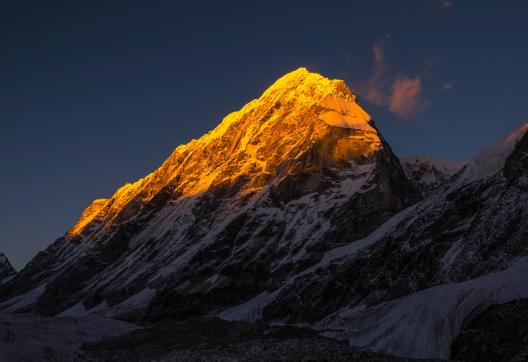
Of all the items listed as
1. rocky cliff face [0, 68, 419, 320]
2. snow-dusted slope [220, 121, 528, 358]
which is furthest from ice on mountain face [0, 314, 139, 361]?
snow-dusted slope [220, 121, 528, 358]

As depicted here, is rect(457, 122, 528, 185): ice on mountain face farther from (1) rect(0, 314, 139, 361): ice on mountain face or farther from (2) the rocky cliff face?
(1) rect(0, 314, 139, 361): ice on mountain face

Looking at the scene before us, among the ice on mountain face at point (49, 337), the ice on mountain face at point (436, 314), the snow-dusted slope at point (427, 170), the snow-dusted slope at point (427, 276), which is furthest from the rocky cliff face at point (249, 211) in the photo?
the ice on mountain face at point (436, 314)

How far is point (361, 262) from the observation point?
70312mm

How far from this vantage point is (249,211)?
119 m

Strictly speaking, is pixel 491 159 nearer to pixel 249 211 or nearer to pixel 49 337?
pixel 49 337

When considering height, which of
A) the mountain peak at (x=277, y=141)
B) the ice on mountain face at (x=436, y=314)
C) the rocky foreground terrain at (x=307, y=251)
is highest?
the mountain peak at (x=277, y=141)

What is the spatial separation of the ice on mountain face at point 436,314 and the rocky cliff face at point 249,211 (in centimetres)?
4736

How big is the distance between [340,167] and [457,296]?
8512 cm

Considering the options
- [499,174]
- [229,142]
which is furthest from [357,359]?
[229,142]

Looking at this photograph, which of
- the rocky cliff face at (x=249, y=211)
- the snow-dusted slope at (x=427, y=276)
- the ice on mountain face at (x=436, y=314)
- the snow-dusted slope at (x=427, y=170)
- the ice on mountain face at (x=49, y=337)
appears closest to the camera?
the ice on mountain face at (x=436, y=314)

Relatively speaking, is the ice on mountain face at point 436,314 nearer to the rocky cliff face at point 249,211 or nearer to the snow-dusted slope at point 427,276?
the snow-dusted slope at point 427,276

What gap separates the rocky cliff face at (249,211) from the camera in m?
98.7

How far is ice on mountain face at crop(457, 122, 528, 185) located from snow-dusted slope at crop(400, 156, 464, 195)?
8782cm

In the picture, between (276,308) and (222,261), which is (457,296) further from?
(222,261)
